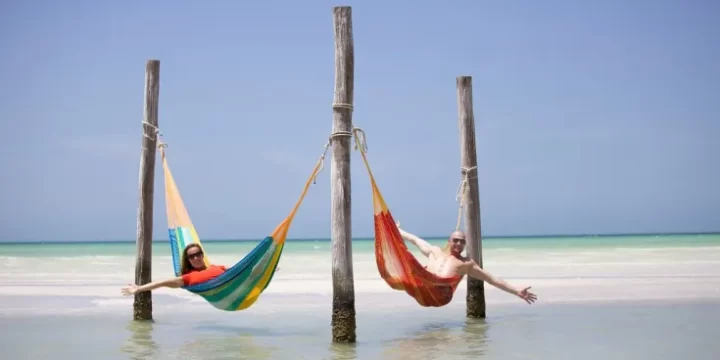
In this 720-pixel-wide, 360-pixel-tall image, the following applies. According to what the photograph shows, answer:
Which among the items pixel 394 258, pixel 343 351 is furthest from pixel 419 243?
pixel 343 351

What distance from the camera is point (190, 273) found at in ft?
26.4

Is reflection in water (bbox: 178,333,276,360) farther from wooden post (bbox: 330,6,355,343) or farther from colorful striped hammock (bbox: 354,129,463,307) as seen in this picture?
colorful striped hammock (bbox: 354,129,463,307)

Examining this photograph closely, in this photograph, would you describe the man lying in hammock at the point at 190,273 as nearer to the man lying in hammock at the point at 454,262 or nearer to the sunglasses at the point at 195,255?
the sunglasses at the point at 195,255

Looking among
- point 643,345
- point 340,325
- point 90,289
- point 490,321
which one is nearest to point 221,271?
point 340,325

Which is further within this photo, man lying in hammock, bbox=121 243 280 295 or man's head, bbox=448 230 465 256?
man's head, bbox=448 230 465 256

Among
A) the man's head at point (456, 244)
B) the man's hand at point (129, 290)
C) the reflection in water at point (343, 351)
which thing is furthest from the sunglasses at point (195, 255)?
the man's head at point (456, 244)

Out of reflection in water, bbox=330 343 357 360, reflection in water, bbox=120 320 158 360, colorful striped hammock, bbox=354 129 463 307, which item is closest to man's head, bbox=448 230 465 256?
colorful striped hammock, bbox=354 129 463 307

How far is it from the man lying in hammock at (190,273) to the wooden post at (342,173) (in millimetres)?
1564

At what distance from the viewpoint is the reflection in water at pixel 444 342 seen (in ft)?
23.8

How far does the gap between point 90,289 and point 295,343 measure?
885 centimetres

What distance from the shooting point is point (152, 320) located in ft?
31.0

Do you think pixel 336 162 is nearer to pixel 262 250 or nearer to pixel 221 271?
pixel 262 250

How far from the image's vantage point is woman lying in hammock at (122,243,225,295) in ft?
26.0

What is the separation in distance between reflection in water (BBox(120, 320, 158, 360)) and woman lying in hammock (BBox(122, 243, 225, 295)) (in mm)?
508
